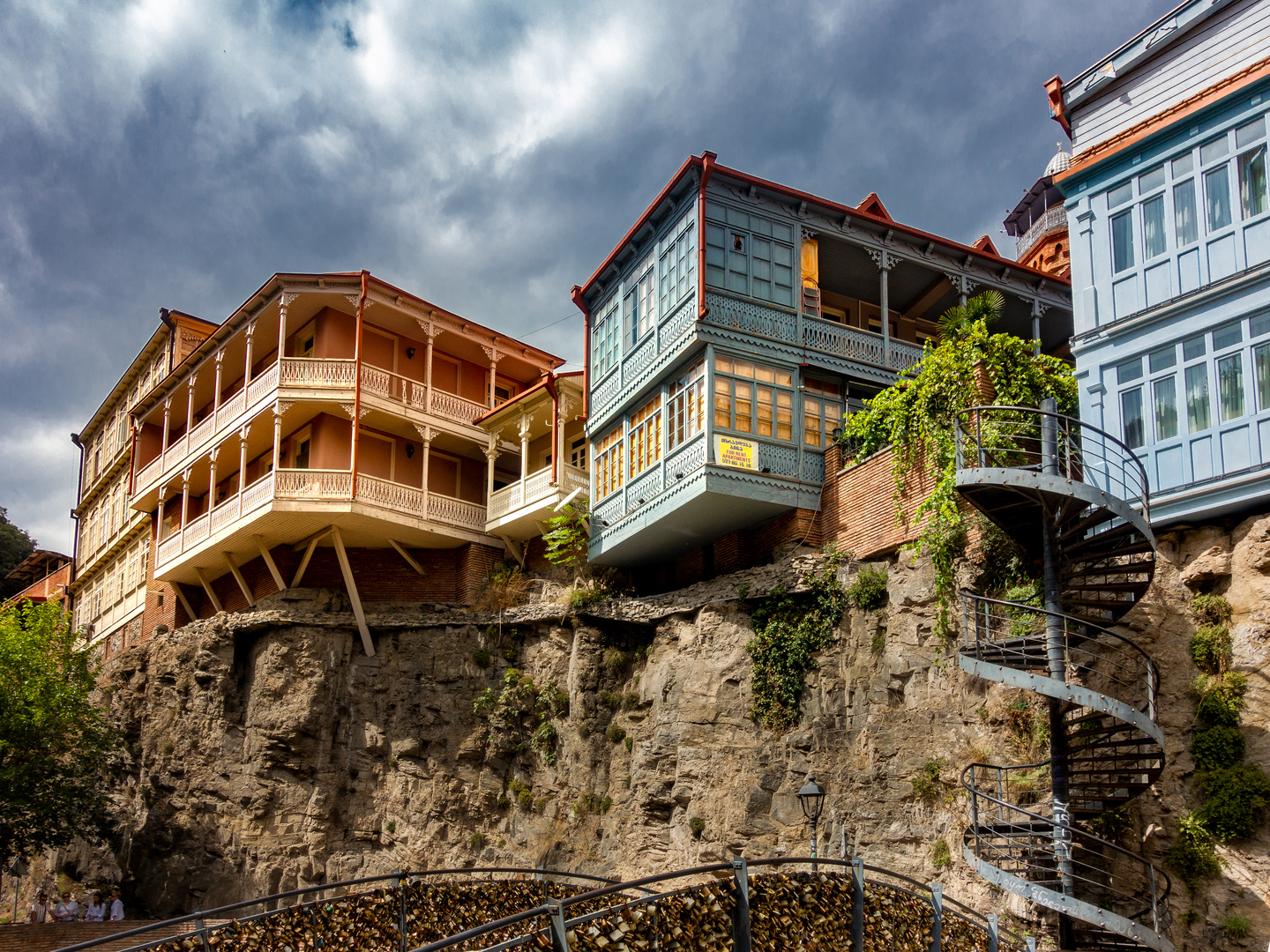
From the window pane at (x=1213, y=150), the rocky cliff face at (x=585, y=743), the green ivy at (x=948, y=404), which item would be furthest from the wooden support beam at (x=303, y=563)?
the window pane at (x=1213, y=150)

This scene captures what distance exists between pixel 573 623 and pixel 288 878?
8646mm

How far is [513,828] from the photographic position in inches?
1025

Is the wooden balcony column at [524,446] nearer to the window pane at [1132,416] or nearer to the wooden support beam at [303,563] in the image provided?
the wooden support beam at [303,563]

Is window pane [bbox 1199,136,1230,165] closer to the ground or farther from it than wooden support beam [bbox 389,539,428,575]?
farther from it

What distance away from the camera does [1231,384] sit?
1725 centimetres

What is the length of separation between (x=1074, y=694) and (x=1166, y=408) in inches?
205

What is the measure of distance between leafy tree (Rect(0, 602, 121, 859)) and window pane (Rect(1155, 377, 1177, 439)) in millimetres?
26186

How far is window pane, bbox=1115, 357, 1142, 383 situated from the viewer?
18.5m

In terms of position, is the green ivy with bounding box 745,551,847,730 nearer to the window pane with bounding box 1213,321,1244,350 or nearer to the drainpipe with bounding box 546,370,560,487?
the window pane with bounding box 1213,321,1244,350

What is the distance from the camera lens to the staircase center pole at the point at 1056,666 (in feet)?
51.6

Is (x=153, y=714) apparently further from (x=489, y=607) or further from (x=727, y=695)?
(x=727, y=695)

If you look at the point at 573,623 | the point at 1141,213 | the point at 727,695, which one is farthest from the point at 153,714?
the point at 1141,213

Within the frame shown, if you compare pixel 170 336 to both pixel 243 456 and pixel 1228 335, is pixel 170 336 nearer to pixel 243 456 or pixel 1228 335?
pixel 243 456

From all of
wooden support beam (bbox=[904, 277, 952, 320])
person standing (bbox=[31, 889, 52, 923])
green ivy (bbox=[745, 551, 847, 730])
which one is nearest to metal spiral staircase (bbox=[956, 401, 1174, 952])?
green ivy (bbox=[745, 551, 847, 730])
